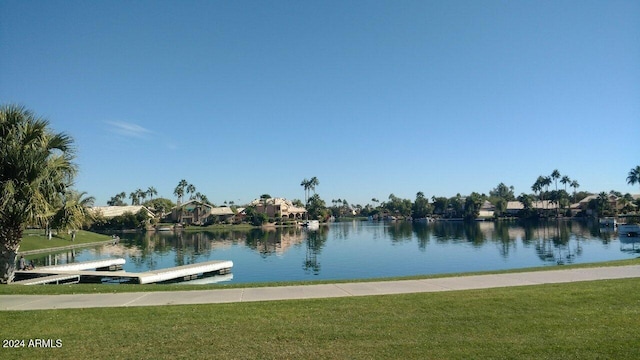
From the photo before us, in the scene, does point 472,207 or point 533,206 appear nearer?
point 472,207

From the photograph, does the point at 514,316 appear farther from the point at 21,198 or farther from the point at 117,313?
the point at 21,198

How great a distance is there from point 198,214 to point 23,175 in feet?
406

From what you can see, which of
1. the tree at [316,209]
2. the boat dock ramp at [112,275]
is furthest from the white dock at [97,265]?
the tree at [316,209]

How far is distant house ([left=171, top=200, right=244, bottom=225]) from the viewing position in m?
135

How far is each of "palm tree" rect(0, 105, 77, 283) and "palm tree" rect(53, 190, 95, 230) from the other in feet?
3.02

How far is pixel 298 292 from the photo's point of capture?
13.1 meters

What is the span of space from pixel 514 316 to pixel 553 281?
6.33 m

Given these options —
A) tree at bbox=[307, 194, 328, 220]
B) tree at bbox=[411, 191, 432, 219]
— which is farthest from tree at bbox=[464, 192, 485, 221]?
tree at bbox=[307, 194, 328, 220]

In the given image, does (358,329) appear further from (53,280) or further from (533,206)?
(533,206)

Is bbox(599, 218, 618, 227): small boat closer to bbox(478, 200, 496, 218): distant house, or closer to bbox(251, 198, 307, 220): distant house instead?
bbox(478, 200, 496, 218): distant house

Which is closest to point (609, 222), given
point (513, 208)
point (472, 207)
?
point (472, 207)

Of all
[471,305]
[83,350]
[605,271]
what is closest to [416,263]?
[605,271]

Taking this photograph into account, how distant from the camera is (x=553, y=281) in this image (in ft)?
47.3

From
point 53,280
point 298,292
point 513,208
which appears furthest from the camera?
point 513,208
